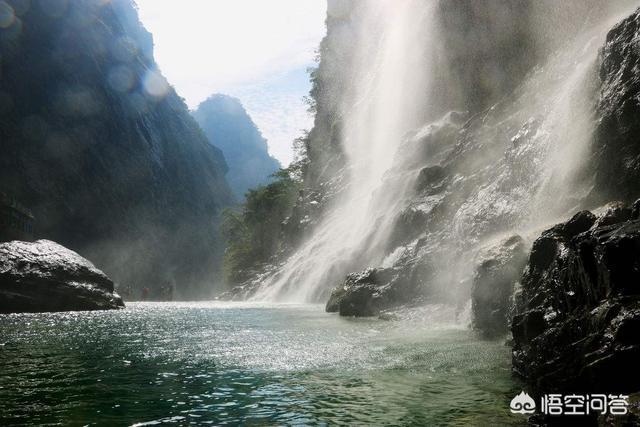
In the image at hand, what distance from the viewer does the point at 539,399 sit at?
7.30 metres

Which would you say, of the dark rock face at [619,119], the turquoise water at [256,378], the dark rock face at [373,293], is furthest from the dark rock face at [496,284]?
A: the dark rock face at [373,293]

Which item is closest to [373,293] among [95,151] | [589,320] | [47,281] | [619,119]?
[619,119]

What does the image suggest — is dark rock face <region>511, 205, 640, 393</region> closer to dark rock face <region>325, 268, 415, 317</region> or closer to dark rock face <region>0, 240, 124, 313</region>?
dark rock face <region>325, 268, 415, 317</region>

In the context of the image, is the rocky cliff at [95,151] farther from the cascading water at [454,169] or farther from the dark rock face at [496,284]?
the dark rock face at [496,284]

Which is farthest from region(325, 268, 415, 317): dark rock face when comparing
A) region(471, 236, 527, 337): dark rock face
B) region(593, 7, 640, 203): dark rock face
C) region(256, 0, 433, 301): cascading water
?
region(593, 7, 640, 203): dark rock face

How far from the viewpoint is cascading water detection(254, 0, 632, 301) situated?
19.1m

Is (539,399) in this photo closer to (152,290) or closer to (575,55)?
(575,55)

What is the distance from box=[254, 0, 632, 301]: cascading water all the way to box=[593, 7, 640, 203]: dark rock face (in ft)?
2.85

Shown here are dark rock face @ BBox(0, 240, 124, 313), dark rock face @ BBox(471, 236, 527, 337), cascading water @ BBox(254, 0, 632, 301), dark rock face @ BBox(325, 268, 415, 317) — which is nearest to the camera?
dark rock face @ BBox(471, 236, 527, 337)

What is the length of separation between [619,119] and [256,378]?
13415 mm

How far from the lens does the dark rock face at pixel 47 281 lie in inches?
1014

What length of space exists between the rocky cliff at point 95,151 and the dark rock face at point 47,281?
5263 centimetres

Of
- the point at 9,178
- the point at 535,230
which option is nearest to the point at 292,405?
the point at 535,230

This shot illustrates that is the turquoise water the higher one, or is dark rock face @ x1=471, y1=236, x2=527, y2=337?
dark rock face @ x1=471, y1=236, x2=527, y2=337
